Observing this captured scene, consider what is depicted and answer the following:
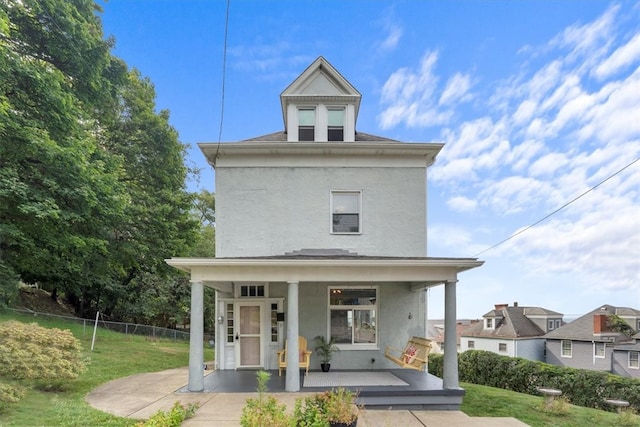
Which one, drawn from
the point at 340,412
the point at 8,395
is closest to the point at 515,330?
the point at 340,412

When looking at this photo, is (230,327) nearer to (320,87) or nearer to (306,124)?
(306,124)

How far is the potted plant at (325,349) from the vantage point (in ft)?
32.8

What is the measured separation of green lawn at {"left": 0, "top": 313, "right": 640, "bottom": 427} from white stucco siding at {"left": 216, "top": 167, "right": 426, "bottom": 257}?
4827mm

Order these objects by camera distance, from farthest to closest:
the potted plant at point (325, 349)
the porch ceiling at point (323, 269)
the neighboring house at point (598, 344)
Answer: the neighboring house at point (598, 344) → the potted plant at point (325, 349) → the porch ceiling at point (323, 269)

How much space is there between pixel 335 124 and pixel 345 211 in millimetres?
3032

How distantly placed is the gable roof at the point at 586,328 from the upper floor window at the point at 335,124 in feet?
85.5

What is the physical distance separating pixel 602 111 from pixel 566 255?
634 centimetres

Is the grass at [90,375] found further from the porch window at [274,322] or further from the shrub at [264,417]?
the porch window at [274,322]

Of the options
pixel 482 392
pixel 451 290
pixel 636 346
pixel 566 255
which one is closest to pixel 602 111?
pixel 566 255

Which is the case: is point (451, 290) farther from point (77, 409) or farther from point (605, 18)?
point (605, 18)

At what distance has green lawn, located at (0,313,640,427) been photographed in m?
6.55

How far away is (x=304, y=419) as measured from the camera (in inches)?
211

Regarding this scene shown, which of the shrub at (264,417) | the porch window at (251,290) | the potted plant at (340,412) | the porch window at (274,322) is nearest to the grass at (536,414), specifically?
the potted plant at (340,412)

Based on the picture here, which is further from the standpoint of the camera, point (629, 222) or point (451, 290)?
point (629, 222)
